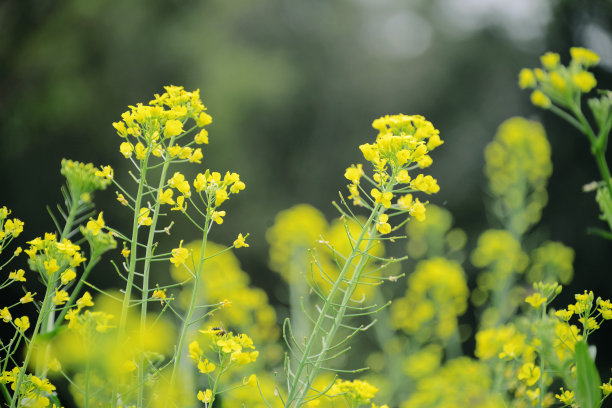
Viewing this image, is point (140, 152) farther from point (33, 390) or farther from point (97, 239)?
point (33, 390)

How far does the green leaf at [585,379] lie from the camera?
A: 0.83m

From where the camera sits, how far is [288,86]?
5.94m

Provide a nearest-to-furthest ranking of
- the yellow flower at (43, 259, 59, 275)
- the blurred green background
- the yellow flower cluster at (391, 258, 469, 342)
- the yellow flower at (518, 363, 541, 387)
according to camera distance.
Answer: the yellow flower at (43, 259, 59, 275)
the yellow flower at (518, 363, 541, 387)
the yellow flower cluster at (391, 258, 469, 342)
the blurred green background

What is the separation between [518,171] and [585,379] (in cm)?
209

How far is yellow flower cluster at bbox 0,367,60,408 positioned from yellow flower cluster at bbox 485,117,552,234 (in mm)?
2300

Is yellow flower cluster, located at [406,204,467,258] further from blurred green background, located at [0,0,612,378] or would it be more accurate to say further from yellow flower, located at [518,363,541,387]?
blurred green background, located at [0,0,612,378]

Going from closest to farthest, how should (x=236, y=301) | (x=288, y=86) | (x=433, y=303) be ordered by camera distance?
(x=236, y=301)
(x=433, y=303)
(x=288, y=86)

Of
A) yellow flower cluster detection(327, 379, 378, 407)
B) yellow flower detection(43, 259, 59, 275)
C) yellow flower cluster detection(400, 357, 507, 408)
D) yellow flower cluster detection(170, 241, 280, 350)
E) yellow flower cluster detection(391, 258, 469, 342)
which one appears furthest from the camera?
yellow flower cluster detection(391, 258, 469, 342)

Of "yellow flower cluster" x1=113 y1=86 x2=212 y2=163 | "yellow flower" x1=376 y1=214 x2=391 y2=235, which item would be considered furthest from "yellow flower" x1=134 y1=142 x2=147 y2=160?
"yellow flower" x1=376 y1=214 x2=391 y2=235

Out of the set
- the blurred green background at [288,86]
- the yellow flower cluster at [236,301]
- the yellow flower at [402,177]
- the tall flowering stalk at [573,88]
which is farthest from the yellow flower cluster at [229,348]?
the blurred green background at [288,86]

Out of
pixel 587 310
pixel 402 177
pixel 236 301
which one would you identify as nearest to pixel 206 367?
pixel 402 177

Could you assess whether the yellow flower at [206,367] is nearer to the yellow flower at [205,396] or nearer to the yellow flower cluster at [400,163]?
the yellow flower at [205,396]

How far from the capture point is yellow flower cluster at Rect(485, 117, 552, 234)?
8.86 ft

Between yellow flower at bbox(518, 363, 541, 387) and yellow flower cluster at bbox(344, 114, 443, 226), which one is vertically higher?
yellow flower cluster at bbox(344, 114, 443, 226)
